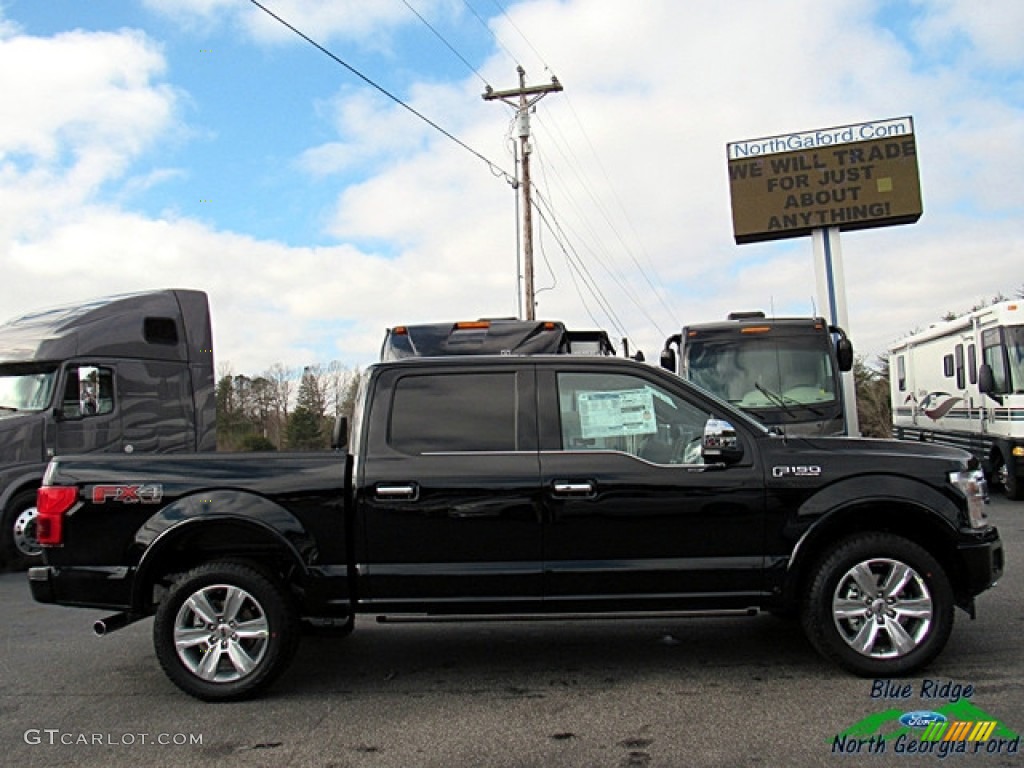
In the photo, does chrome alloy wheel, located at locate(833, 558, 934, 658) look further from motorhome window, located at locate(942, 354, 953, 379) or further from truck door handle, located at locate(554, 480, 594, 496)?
motorhome window, located at locate(942, 354, 953, 379)

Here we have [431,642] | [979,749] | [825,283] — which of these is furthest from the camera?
[825,283]

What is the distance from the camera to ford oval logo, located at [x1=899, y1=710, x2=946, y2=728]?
4.12 metres

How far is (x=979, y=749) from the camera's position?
3.83 metres

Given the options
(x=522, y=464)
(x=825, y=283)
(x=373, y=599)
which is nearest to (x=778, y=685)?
(x=522, y=464)

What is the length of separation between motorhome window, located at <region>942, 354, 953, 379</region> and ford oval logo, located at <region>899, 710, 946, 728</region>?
12.1m

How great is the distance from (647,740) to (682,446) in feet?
5.45

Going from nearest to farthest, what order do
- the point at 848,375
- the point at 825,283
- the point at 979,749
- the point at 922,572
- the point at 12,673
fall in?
the point at 979,749 < the point at 922,572 < the point at 12,673 < the point at 848,375 < the point at 825,283

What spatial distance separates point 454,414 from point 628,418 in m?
1.03

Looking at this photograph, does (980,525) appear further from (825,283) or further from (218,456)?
(825,283)

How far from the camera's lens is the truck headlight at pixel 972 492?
480 cm

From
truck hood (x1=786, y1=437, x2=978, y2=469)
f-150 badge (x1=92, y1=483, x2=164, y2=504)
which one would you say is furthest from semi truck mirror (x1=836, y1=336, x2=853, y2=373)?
f-150 badge (x1=92, y1=483, x2=164, y2=504)

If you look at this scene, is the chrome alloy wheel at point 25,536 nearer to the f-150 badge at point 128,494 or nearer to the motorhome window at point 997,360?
the f-150 badge at point 128,494

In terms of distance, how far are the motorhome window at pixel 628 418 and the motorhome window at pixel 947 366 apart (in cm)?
1181

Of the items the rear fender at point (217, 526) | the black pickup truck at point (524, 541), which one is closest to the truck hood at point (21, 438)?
the black pickup truck at point (524, 541)
